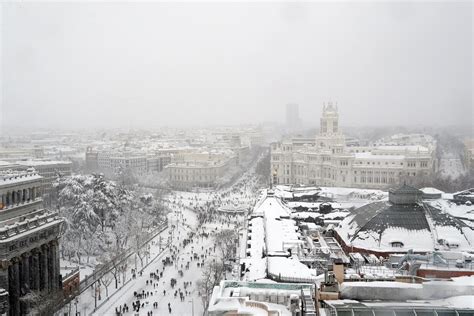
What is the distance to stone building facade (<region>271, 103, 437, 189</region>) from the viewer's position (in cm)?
8375

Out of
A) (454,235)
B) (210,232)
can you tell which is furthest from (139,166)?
(454,235)

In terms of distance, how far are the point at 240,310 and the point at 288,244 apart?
55.0 ft

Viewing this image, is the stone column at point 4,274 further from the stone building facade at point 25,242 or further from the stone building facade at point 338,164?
the stone building facade at point 338,164

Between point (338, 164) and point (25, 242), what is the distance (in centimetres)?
6285

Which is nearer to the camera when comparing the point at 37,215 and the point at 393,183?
the point at 37,215

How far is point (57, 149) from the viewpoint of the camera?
4505 inches

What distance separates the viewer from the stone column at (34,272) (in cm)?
3094

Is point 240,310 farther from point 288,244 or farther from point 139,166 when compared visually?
point 139,166

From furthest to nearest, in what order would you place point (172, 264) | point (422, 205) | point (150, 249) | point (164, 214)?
point (164, 214) < point (150, 249) < point (172, 264) < point (422, 205)

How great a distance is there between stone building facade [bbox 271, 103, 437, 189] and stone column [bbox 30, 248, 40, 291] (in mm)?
→ 56397

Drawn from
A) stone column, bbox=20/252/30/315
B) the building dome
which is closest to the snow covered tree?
the building dome

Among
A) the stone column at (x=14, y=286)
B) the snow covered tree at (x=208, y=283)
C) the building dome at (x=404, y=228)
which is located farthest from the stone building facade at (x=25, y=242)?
the building dome at (x=404, y=228)

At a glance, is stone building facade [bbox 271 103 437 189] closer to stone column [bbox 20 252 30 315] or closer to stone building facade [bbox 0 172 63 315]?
stone building facade [bbox 0 172 63 315]

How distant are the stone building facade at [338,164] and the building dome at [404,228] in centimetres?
4276
